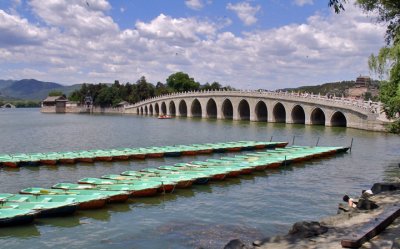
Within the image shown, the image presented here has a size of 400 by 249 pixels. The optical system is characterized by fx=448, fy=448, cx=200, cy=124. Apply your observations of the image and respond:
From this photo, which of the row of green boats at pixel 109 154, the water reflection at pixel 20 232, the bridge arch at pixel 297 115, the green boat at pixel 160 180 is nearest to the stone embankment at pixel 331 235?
the water reflection at pixel 20 232

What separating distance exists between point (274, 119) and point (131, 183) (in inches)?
2509

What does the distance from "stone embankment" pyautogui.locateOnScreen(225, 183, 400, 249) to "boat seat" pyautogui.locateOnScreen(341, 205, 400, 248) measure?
0.12m

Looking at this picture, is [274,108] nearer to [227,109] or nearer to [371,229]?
[227,109]

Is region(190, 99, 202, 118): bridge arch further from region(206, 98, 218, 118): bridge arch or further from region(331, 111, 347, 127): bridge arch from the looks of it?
region(331, 111, 347, 127): bridge arch

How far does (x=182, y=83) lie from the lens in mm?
159250

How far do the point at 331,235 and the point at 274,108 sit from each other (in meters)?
71.9

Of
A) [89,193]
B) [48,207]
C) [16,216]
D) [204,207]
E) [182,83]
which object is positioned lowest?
[204,207]

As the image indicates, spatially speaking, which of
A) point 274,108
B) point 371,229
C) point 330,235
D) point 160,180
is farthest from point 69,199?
point 274,108

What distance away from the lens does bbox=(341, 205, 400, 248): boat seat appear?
11.8 meters

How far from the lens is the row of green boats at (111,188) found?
61.1ft

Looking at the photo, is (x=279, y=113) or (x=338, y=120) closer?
(x=338, y=120)

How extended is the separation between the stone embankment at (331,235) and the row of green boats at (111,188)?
8920 mm

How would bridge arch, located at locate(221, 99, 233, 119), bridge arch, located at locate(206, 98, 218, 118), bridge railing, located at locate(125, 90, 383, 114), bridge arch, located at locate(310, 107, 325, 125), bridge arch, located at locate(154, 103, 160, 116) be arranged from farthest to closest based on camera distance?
1. bridge arch, located at locate(154, 103, 160, 116)
2. bridge arch, located at locate(206, 98, 218, 118)
3. bridge arch, located at locate(221, 99, 233, 119)
4. bridge arch, located at locate(310, 107, 325, 125)
5. bridge railing, located at locate(125, 90, 383, 114)

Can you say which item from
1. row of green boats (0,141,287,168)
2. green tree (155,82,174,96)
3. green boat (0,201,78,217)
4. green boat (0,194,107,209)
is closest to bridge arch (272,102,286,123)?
row of green boats (0,141,287,168)
